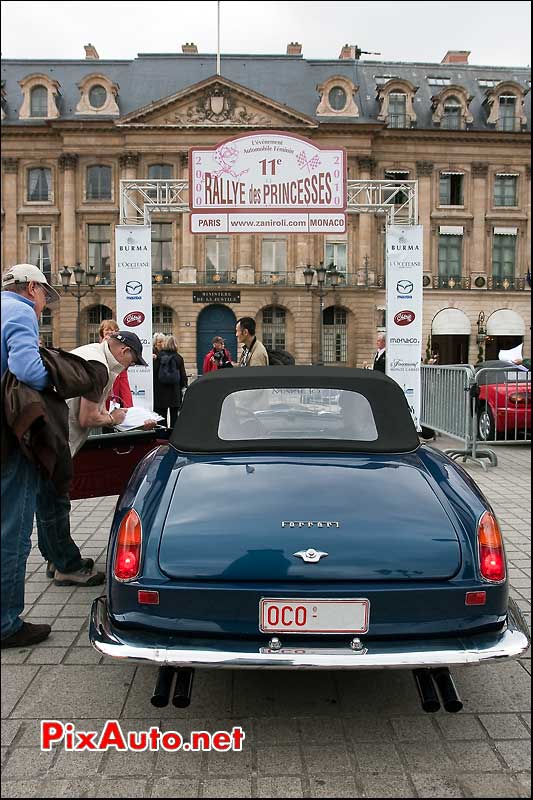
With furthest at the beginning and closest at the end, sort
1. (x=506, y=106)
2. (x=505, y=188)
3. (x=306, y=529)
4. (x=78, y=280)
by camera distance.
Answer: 1. (x=506, y=106)
2. (x=505, y=188)
3. (x=78, y=280)
4. (x=306, y=529)

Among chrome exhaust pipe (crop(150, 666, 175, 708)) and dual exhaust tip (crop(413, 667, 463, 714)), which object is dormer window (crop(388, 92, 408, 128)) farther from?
chrome exhaust pipe (crop(150, 666, 175, 708))

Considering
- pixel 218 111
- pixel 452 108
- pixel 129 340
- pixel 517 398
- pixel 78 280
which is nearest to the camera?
pixel 129 340

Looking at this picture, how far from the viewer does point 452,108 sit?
46.9 meters

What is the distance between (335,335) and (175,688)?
43247 millimetres

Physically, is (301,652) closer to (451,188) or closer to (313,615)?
(313,615)

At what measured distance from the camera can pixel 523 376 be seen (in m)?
10.9

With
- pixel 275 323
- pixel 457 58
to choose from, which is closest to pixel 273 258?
pixel 275 323

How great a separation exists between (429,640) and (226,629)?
778 millimetres

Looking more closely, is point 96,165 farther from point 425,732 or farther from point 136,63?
point 425,732

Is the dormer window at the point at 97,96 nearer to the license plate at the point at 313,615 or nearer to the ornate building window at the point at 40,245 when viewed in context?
the ornate building window at the point at 40,245

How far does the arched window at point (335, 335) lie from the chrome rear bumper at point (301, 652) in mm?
42855

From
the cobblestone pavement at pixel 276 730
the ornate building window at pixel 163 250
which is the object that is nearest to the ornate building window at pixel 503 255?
the ornate building window at pixel 163 250

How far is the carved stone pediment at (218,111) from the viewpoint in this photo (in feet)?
141

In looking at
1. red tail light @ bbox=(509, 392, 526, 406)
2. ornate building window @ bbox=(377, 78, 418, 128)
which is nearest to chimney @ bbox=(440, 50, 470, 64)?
ornate building window @ bbox=(377, 78, 418, 128)
